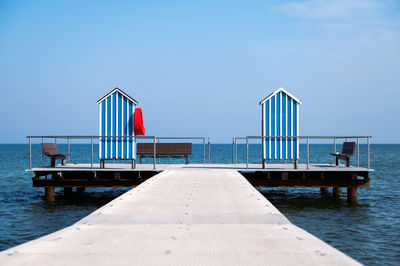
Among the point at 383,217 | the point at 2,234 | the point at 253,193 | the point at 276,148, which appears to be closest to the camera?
the point at 253,193

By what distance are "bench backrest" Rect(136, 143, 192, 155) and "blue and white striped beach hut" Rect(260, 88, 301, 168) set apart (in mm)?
6851

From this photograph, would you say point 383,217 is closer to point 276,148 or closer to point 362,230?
point 362,230

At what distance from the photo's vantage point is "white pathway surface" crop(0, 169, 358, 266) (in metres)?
3.93

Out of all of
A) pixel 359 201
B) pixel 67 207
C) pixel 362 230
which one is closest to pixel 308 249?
pixel 362 230

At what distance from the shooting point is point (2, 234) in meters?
11.0

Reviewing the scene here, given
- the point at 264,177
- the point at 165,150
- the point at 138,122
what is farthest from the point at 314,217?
the point at 165,150

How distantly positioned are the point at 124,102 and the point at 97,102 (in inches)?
39.1

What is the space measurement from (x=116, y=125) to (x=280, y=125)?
612cm

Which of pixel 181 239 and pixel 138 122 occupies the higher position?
pixel 138 122

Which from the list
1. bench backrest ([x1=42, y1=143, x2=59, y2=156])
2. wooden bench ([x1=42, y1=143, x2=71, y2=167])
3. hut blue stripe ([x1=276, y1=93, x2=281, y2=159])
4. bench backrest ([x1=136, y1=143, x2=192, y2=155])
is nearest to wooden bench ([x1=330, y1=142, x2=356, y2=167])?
hut blue stripe ([x1=276, y1=93, x2=281, y2=159])

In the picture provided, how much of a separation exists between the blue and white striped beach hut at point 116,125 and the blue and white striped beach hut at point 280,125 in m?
4.94

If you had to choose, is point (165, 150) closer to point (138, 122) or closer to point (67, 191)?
point (67, 191)

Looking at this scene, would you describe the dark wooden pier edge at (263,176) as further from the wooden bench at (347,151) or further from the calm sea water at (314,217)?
the calm sea water at (314,217)

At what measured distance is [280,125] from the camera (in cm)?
1469
